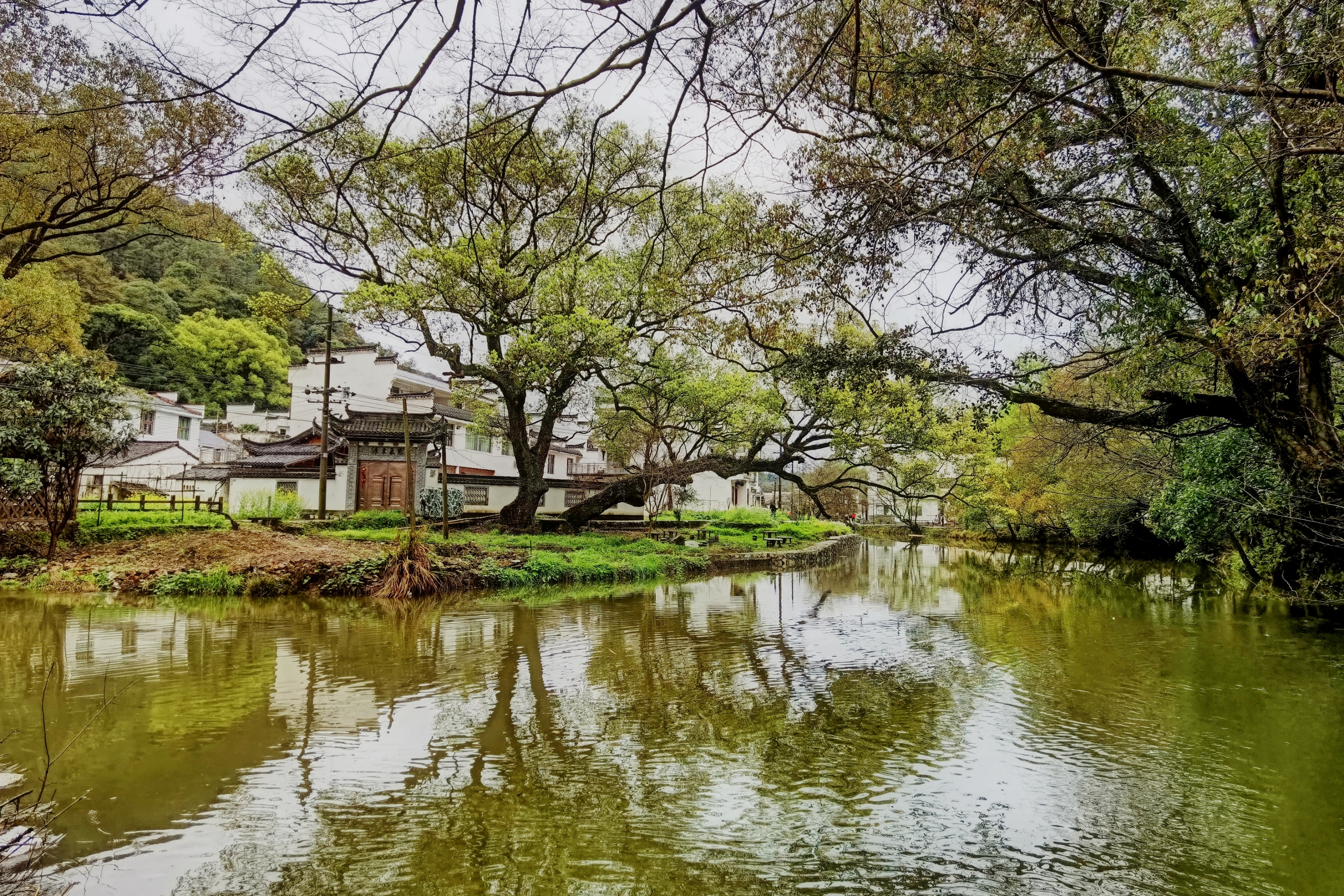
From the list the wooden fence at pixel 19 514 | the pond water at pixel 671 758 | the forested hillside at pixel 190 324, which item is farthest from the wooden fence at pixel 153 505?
the forested hillside at pixel 190 324

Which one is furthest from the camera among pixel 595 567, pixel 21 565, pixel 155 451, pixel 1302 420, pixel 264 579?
pixel 155 451

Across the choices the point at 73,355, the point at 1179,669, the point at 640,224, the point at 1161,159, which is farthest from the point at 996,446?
the point at 73,355

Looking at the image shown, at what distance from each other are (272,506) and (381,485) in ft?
11.3

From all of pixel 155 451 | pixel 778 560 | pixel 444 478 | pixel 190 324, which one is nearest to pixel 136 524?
pixel 444 478

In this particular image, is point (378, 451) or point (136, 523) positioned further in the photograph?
point (378, 451)

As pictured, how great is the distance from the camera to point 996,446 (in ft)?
90.2

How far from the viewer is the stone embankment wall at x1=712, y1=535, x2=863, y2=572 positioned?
19.2 m

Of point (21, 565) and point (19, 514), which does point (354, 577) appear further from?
point (19, 514)

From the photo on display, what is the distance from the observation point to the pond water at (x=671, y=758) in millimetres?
3289

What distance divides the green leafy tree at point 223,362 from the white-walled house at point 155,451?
21.0 ft

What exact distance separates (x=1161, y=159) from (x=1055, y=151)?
1.02m

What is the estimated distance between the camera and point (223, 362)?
134 ft

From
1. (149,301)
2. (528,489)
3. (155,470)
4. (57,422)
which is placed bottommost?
(528,489)

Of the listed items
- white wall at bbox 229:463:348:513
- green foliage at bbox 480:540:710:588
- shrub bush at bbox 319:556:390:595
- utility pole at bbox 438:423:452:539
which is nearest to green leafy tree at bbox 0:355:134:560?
shrub bush at bbox 319:556:390:595
